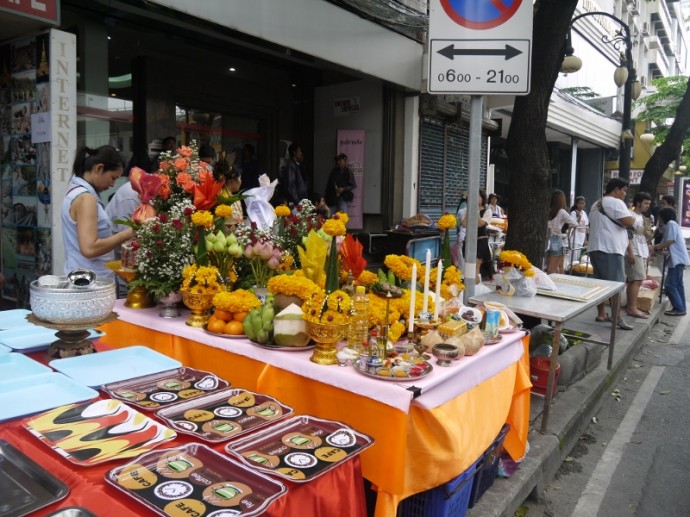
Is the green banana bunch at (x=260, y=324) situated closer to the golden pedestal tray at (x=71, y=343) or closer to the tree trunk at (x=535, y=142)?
the golden pedestal tray at (x=71, y=343)

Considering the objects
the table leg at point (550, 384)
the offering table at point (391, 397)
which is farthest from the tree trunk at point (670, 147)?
the offering table at point (391, 397)

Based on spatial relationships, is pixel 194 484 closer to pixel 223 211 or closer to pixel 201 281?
pixel 201 281

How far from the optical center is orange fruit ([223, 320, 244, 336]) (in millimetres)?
2602

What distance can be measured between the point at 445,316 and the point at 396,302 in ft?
1.00

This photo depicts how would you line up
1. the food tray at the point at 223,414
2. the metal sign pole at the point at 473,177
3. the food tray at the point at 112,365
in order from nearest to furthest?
the food tray at the point at 223,414
the food tray at the point at 112,365
the metal sign pole at the point at 473,177

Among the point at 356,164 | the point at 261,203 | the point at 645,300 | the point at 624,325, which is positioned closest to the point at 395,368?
the point at 261,203

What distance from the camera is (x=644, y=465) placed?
12.5 feet

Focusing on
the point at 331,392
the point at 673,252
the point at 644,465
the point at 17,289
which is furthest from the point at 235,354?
the point at 673,252

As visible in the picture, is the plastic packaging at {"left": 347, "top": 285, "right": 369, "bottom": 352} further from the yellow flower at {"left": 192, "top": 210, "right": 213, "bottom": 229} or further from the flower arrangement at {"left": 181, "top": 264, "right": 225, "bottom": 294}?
the yellow flower at {"left": 192, "top": 210, "right": 213, "bottom": 229}

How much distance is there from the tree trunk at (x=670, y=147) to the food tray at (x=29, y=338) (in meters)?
13.0

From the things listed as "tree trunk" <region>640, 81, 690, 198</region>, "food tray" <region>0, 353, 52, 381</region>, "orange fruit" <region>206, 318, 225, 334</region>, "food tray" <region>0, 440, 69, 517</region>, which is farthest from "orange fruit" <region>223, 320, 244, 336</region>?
"tree trunk" <region>640, 81, 690, 198</region>

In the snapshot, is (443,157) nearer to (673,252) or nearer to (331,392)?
(673,252)

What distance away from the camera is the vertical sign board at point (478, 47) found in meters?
3.18

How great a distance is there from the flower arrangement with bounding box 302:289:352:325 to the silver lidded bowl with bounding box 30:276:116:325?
0.83m
